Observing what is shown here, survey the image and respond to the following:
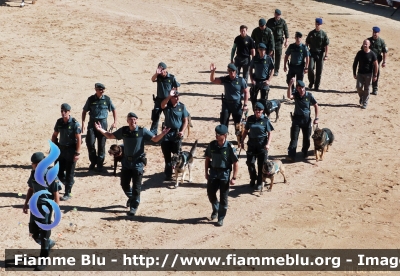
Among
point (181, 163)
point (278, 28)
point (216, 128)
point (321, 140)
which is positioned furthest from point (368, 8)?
point (216, 128)

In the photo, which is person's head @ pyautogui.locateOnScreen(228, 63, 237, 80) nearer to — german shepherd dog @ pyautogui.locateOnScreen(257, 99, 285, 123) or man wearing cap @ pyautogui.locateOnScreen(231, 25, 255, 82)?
german shepherd dog @ pyautogui.locateOnScreen(257, 99, 285, 123)

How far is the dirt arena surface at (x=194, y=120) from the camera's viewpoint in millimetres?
14320

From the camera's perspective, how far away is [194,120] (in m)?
20.2

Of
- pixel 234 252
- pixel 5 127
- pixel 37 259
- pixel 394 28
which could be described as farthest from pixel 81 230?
pixel 394 28

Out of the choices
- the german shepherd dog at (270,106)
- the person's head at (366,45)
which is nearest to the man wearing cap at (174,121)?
the german shepherd dog at (270,106)

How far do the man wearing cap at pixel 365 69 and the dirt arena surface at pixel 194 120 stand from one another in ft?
1.56

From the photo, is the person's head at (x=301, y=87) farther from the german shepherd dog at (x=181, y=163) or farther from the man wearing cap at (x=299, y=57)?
the man wearing cap at (x=299, y=57)

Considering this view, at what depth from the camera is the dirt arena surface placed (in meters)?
14.3

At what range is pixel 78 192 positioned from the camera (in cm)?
1577

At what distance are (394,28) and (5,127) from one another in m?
17.2

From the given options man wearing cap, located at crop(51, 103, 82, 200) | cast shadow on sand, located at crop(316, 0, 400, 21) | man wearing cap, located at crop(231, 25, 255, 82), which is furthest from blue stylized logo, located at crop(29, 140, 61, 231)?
cast shadow on sand, located at crop(316, 0, 400, 21)

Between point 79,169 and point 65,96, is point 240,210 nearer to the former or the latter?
point 79,169

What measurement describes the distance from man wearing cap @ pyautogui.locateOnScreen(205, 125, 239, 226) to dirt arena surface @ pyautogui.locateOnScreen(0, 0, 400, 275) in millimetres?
862

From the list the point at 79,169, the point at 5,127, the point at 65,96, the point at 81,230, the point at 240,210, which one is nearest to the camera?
the point at 81,230
